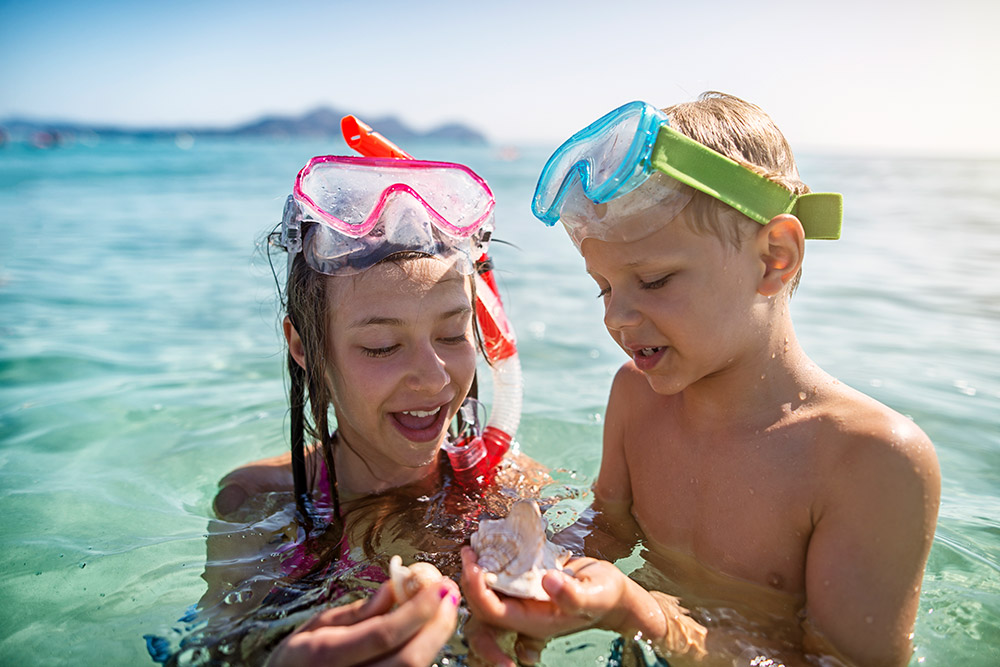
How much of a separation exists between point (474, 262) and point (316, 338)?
0.69 metres

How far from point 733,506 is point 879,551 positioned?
0.49 metres

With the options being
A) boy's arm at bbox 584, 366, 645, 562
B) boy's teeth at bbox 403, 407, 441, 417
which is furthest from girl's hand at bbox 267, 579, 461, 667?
boy's arm at bbox 584, 366, 645, 562

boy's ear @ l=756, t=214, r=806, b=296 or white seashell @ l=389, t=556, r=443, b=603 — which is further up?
boy's ear @ l=756, t=214, r=806, b=296

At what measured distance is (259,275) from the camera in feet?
32.2

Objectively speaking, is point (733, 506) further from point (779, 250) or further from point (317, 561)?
point (317, 561)

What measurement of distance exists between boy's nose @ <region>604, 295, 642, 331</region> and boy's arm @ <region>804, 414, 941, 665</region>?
0.74 metres

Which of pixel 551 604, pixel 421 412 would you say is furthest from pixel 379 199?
pixel 551 604

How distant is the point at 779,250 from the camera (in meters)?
A: 2.35

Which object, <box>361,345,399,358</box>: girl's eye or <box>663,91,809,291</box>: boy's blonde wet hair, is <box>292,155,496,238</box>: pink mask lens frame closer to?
<box>361,345,399,358</box>: girl's eye

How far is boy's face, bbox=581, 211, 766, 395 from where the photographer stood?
224cm

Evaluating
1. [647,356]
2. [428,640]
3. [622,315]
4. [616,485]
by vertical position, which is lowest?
[616,485]

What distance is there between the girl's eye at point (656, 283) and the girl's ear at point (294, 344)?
140 cm

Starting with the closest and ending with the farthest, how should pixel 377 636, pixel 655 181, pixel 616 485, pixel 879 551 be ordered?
pixel 377 636
pixel 879 551
pixel 655 181
pixel 616 485

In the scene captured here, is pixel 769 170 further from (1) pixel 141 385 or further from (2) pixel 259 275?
(2) pixel 259 275
